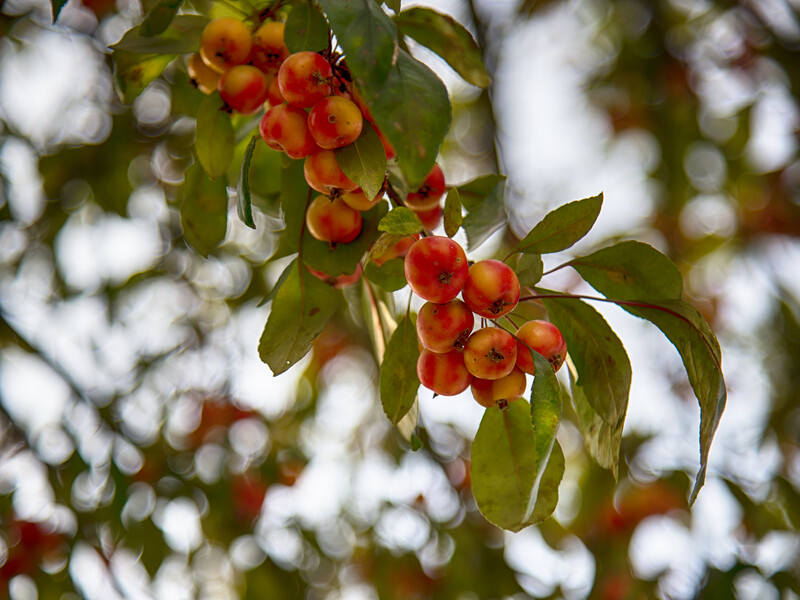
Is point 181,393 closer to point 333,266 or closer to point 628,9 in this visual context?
point 333,266

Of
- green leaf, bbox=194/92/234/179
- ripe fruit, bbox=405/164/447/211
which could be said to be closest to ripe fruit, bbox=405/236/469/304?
ripe fruit, bbox=405/164/447/211

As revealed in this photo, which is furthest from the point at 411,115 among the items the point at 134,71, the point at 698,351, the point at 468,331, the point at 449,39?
the point at 134,71

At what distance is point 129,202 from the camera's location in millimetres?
2686

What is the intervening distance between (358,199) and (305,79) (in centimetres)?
19

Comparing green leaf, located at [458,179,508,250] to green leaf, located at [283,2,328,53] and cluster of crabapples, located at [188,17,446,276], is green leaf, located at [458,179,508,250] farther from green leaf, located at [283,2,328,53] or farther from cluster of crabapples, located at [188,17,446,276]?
green leaf, located at [283,2,328,53]

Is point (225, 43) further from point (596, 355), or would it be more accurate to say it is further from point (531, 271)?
point (596, 355)

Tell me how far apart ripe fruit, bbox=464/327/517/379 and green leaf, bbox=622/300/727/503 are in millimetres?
248

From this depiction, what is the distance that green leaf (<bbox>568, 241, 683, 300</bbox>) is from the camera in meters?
1.00

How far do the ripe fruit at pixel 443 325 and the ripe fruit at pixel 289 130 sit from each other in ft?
0.95

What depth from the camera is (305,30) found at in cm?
101

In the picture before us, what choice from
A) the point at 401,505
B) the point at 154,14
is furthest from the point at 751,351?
the point at 154,14

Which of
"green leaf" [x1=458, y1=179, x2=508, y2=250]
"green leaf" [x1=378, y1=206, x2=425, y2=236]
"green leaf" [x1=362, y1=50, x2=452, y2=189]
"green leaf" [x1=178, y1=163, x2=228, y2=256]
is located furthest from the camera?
"green leaf" [x1=178, y1=163, x2=228, y2=256]

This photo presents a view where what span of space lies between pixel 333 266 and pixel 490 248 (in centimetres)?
202

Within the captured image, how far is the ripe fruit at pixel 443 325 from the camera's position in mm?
934
